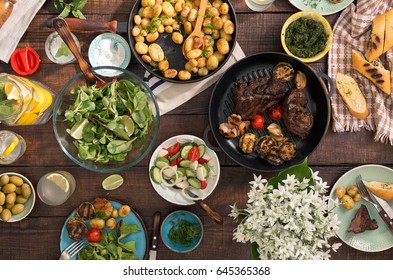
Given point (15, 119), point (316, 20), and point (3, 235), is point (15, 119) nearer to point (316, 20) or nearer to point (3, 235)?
point (3, 235)

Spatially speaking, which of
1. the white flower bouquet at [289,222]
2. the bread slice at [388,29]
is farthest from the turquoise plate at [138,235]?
the bread slice at [388,29]

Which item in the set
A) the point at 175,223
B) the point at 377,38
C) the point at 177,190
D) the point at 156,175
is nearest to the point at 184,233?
the point at 175,223

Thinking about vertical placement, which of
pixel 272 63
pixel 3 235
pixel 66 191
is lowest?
pixel 3 235

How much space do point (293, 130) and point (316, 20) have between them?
1.81ft

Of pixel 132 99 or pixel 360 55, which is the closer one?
pixel 132 99

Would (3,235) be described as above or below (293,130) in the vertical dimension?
below

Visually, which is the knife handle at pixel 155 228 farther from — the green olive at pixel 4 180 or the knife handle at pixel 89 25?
the knife handle at pixel 89 25

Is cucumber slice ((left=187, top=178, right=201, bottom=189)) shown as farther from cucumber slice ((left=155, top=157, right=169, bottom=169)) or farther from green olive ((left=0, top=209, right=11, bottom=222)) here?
green olive ((left=0, top=209, right=11, bottom=222))

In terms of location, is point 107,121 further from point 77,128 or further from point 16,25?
point 16,25

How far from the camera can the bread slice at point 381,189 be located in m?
2.18

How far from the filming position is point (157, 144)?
2.28 meters

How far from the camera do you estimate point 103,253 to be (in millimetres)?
2188

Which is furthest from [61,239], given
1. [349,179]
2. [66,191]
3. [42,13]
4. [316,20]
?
[316,20]

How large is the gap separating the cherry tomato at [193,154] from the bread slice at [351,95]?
774mm
